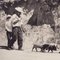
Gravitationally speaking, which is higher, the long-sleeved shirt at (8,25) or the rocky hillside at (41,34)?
the long-sleeved shirt at (8,25)

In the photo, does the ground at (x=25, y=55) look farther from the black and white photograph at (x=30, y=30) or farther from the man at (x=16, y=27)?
the man at (x=16, y=27)

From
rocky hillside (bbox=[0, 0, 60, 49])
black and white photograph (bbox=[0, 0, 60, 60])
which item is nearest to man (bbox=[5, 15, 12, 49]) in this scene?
black and white photograph (bbox=[0, 0, 60, 60])

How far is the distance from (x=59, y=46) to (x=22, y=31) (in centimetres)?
46

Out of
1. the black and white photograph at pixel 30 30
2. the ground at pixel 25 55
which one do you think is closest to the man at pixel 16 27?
the black and white photograph at pixel 30 30

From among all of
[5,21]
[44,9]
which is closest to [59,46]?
[44,9]

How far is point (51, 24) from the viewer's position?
3021 millimetres

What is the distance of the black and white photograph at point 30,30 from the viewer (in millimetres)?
3010

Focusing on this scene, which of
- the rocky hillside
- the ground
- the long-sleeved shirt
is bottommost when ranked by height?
the ground

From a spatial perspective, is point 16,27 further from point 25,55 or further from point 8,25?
point 25,55

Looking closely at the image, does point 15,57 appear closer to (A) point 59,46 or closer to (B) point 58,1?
(A) point 59,46

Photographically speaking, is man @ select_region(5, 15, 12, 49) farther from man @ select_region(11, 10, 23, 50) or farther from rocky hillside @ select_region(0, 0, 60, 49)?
rocky hillside @ select_region(0, 0, 60, 49)

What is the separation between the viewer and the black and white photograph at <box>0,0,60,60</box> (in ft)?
9.87

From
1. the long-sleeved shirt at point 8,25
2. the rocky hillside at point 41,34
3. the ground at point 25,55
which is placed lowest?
the ground at point 25,55

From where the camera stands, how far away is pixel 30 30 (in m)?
3.04
